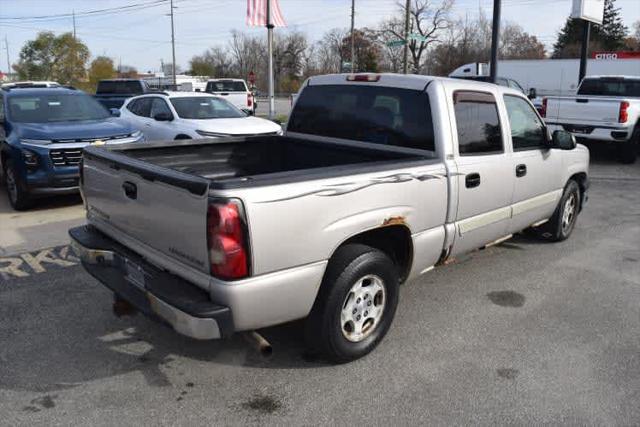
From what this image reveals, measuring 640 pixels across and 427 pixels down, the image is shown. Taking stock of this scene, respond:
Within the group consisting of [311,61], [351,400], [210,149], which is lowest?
[351,400]

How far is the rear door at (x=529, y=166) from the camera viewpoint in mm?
5098

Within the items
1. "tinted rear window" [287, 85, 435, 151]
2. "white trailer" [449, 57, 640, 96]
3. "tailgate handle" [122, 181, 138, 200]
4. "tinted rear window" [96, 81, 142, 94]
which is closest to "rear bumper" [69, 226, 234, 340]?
"tailgate handle" [122, 181, 138, 200]

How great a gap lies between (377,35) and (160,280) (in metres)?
63.3

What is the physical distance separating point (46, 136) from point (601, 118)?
1066cm

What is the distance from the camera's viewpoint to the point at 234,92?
23047mm

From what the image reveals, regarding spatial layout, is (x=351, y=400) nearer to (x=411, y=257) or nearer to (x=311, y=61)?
(x=411, y=257)

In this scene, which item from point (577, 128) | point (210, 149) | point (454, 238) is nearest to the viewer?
point (454, 238)

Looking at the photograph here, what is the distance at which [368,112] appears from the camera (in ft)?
15.2

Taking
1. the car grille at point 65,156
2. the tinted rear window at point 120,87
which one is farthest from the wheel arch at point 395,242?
the tinted rear window at point 120,87

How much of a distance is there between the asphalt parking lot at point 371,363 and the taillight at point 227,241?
0.89 metres

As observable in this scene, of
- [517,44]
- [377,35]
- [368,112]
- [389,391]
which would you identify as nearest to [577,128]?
[368,112]

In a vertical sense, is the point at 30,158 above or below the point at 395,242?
above

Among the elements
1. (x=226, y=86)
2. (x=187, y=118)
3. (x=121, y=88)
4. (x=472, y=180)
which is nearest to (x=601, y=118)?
(x=187, y=118)

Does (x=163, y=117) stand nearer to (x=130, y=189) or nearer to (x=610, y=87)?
(x=130, y=189)
